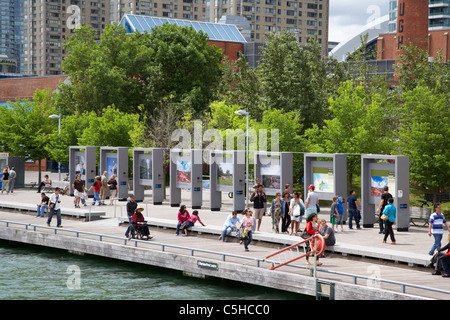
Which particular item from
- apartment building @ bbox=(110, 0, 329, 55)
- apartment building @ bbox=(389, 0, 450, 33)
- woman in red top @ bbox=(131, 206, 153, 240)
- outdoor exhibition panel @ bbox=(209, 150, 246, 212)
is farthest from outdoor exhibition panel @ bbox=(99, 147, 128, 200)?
apartment building @ bbox=(110, 0, 329, 55)

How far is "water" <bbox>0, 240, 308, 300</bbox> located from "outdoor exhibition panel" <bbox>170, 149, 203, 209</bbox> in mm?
9691

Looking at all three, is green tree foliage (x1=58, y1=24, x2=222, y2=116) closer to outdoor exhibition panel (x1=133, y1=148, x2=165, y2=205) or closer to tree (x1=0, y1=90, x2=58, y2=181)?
tree (x1=0, y1=90, x2=58, y2=181)

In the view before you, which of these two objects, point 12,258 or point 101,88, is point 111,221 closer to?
point 12,258

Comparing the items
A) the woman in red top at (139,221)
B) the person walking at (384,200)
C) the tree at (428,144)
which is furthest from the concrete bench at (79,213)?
the tree at (428,144)

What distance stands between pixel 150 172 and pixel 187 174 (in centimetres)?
251

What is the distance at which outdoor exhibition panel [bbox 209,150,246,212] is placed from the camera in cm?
3069

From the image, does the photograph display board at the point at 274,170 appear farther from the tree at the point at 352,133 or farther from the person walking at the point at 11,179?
the person walking at the point at 11,179

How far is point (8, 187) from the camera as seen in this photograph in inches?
1652

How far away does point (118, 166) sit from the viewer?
35750 mm

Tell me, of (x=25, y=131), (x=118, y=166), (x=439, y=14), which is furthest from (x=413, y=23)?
(x=118, y=166)

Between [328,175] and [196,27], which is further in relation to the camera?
[196,27]

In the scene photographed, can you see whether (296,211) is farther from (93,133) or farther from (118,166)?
(93,133)

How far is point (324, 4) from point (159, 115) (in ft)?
367
